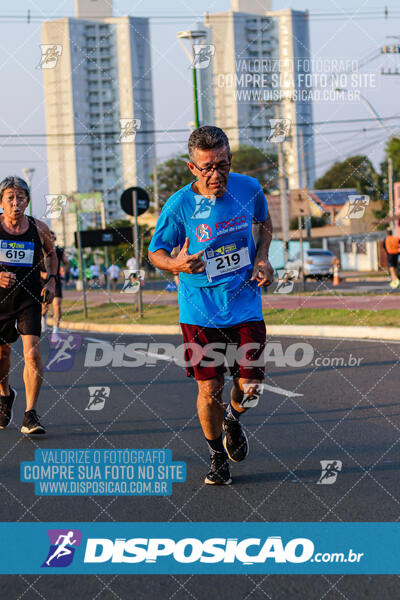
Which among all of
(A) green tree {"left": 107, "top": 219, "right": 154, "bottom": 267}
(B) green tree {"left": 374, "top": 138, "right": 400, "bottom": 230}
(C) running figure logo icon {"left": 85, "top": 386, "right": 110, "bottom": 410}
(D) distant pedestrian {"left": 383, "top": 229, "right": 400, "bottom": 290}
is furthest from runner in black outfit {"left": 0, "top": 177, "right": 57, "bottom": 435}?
(B) green tree {"left": 374, "top": 138, "right": 400, "bottom": 230}

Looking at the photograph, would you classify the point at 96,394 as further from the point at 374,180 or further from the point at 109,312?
the point at 374,180

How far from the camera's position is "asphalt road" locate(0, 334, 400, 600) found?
3.41 metres

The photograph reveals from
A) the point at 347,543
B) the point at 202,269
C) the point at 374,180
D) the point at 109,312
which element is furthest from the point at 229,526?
the point at 374,180

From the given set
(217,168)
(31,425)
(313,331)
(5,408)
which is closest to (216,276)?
(217,168)

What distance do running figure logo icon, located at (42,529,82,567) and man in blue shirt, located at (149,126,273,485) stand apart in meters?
1.12

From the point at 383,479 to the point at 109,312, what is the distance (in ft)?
61.5

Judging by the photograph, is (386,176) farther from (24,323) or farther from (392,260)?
(24,323)

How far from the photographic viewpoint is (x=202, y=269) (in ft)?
15.1

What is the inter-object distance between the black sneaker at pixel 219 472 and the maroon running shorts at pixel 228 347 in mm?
456

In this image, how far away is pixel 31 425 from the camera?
6.48 m

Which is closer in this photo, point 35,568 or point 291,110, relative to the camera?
point 35,568

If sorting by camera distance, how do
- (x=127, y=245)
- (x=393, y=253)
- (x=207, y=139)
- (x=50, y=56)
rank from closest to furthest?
(x=207, y=139), (x=50, y=56), (x=393, y=253), (x=127, y=245)

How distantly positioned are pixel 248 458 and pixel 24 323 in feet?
6.92

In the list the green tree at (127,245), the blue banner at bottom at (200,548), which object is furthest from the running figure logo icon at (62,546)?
the green tree at (127,245)
